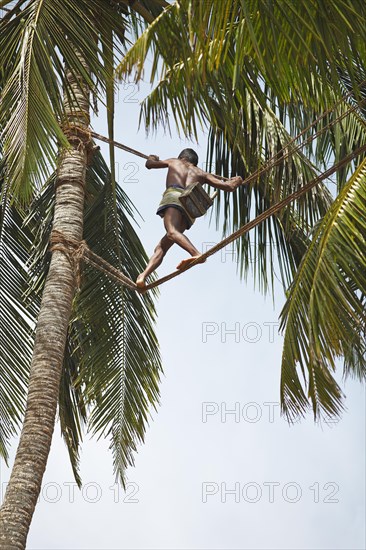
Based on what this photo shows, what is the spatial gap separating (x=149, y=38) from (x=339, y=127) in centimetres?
371

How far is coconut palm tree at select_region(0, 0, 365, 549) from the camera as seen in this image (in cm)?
578

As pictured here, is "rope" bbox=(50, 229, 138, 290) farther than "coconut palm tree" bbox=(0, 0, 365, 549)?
Yes

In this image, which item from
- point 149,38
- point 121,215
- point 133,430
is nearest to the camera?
point 149,38

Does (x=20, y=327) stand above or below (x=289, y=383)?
above

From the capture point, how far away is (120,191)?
9391 millimetres

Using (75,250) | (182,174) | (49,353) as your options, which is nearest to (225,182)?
(182,174)

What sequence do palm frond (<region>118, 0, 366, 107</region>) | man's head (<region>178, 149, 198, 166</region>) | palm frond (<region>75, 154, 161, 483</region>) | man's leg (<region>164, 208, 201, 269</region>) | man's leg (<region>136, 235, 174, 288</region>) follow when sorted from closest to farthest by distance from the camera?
palm frond (<region>118, 0, 366, 107</region>)
man's leg (<region>164, 208, 201, 269</region>)
man's leg (<region>136, 235, 174, 288</region>)
man's head (<region>178, 149, 198, 166</region>)
palm frond (<region>75, 154, 161, 483</region>)

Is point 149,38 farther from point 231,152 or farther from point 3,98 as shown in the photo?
point 231,152

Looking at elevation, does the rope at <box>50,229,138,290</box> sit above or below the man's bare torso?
below

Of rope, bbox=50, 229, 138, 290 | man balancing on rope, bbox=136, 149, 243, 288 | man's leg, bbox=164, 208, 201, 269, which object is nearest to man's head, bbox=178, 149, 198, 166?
man balancing on rope, bbox=136, 149, 243, 288

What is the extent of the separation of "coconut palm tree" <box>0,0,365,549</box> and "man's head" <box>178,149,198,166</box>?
0.28 m

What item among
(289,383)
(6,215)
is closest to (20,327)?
(6,215)

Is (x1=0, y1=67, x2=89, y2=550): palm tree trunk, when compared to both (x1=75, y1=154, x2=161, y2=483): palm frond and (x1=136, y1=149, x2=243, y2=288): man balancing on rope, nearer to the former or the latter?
(x1=136, y1=149, x2=243, y2=288): man balancing on rope

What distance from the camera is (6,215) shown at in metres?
9.30
